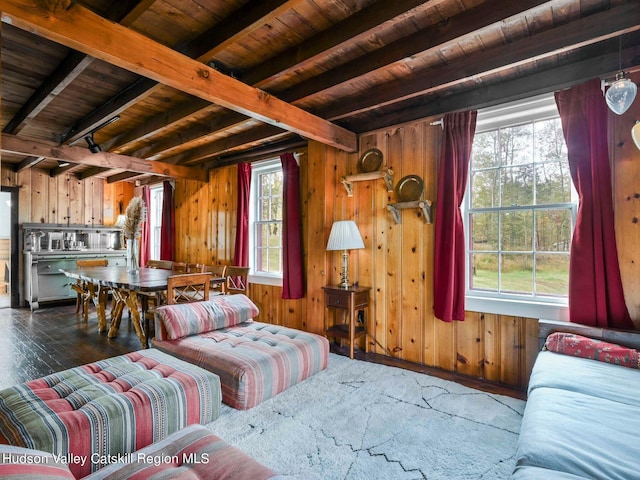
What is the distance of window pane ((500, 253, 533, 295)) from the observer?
2844mm

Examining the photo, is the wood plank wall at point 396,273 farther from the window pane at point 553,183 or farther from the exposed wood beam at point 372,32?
the exposed wood beam at point 372,32

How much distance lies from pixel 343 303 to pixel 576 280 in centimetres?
197

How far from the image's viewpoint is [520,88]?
271 cm

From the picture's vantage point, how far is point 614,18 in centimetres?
195

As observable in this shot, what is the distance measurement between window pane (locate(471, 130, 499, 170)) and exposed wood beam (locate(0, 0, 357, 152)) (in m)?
1.65

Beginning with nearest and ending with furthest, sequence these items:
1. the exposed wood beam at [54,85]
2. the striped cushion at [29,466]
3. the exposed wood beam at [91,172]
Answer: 1. the striped cushion at [29,466]
2. the exposed wood beam at [54,85]
3. the exposed wood beam at [91,172]

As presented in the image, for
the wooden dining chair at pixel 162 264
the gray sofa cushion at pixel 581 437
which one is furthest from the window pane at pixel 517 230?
the wooden dining chair at pixel 162 264

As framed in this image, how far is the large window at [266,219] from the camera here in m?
4.77

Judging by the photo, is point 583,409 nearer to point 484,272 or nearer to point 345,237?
point 484,272

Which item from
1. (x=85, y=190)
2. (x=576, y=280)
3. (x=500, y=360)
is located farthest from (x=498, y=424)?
(x=85, y=190)

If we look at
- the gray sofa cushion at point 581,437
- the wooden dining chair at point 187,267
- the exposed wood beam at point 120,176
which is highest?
the exposed wood beam at point 120,176

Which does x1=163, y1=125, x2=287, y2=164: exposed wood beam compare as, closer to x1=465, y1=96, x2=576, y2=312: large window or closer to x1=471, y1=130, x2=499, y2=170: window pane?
x1=471, y1=130, x2=499, y2=170: window pane

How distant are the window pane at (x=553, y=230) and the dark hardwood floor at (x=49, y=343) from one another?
417 cm

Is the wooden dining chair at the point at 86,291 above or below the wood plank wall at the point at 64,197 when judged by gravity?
below
